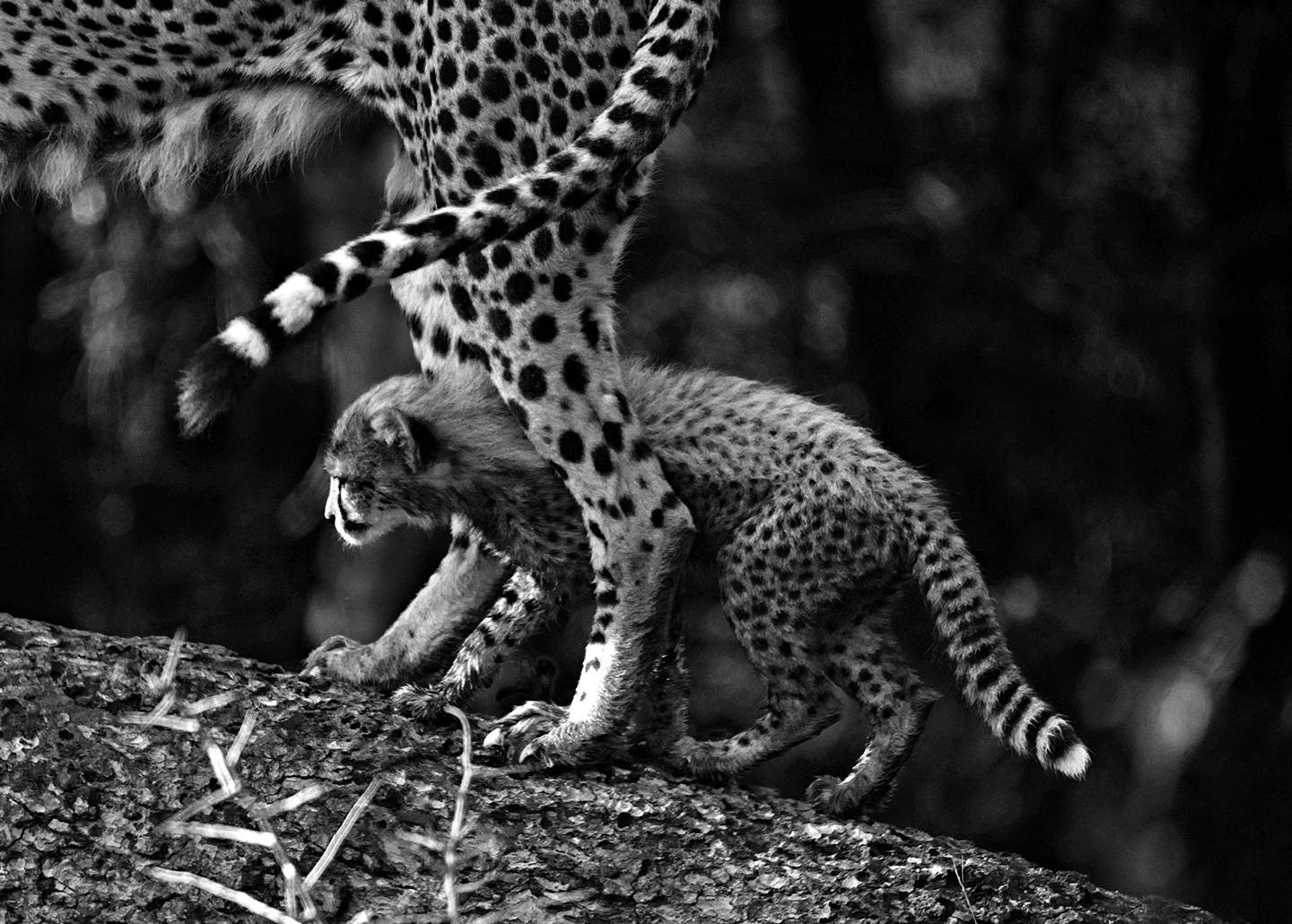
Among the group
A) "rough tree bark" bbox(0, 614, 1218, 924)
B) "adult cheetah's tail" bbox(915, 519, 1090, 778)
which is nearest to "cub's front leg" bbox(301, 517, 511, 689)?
"rough tree bark" bbox(0, 614, 1218, 924)

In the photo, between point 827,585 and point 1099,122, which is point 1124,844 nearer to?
point 1099,122

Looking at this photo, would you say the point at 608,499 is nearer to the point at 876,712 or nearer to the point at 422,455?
the point at 422,455

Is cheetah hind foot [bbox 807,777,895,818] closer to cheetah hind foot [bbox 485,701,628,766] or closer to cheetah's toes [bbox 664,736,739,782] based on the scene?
cheetah's toes [bbox 664,736,739,782]

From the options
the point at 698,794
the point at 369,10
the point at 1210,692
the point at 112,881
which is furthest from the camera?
the point at 1210,692

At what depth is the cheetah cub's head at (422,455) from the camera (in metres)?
5.77

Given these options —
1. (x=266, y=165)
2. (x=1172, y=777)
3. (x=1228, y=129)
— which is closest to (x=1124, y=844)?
(x=1172, y=777)

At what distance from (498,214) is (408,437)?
1101 millimetres

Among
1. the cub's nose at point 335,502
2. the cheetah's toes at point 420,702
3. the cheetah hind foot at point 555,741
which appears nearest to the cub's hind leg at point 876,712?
the cheetah hind foot at point 555,741

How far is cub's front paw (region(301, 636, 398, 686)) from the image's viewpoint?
5.67m

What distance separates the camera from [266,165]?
6.11 metres

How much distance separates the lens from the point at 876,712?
534 centimetres

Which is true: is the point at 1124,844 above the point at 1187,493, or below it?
below

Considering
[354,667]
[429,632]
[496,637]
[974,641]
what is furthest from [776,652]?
[354,667]

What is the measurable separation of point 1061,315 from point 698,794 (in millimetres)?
6906
